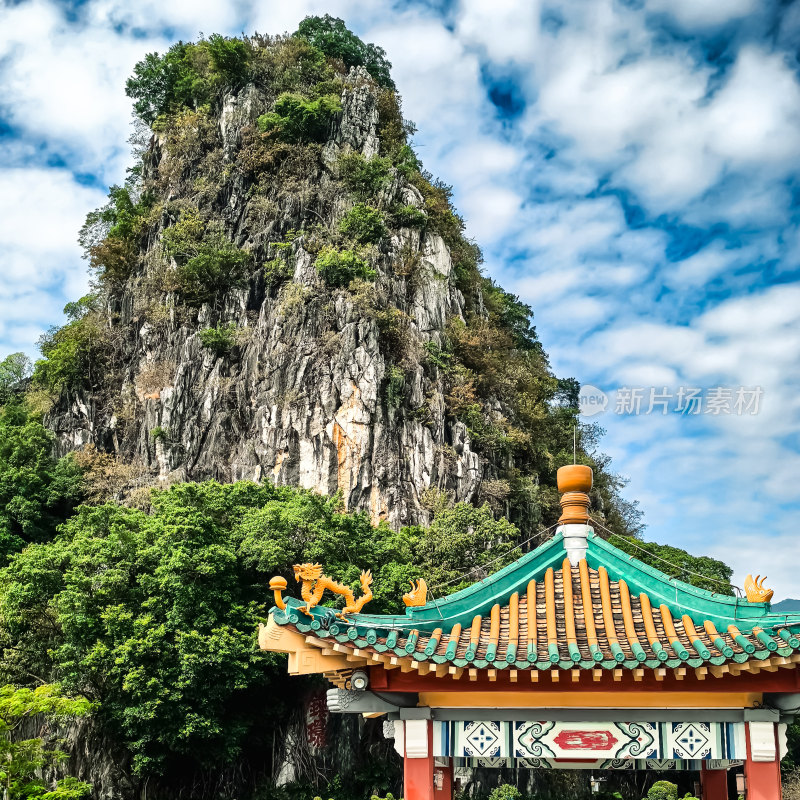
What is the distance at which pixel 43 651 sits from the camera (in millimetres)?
19328

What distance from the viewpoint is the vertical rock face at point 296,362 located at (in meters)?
26.7

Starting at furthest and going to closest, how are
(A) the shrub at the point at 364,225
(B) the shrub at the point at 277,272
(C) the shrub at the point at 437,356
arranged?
(B) the shrub at the point at 277,272, (A) the shrub at the point at 364,225, (C) the shrub at the point at 437,356

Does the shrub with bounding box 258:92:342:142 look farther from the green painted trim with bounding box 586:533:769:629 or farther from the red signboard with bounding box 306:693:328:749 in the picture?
the green painted trim with bounding box 586:533:769:629

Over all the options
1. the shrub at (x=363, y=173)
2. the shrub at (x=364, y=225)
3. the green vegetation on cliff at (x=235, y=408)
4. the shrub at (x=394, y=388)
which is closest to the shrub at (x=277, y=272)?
the green vegetation on cliff at (x=235, y=408)

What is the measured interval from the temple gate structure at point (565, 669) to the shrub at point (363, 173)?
92.8ft

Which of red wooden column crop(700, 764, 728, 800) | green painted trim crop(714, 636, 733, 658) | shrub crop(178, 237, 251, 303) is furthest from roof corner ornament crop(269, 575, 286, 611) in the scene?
shrub crop(178, 237, 251, 303)

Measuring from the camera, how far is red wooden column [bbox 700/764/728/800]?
7.37m

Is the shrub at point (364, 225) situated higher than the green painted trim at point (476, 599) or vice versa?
the shrub at point (364, 225)

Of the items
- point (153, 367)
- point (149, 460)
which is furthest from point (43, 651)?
point (153, 367)

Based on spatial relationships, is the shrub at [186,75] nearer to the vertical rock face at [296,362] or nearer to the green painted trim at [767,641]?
the vertical rock face at [296,362]

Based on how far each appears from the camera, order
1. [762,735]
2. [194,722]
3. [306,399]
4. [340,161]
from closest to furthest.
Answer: [762,735]
[194,722]
[306,399]
[340,161]

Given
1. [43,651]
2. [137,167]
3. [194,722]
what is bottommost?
[194,722]

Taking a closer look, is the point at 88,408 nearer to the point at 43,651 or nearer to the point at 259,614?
the point at 43,651

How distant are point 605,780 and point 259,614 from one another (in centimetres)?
1146
